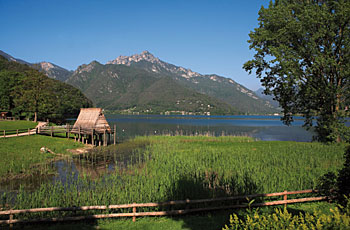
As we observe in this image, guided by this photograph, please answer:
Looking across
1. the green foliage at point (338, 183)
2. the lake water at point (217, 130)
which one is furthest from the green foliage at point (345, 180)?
the lake water at point (217, 130)

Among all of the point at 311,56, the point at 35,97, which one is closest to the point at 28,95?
the point at 35,97

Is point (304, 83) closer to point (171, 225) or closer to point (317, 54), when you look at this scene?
point (317, 54)

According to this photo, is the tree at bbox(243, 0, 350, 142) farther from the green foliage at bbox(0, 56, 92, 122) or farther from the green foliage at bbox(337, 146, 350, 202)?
the green foliage at bbox(0, 56, 92, 122)

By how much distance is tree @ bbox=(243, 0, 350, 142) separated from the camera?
23.2m

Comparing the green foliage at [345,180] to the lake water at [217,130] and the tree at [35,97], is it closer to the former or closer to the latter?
the lake water at [217,130]

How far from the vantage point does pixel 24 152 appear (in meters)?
23.8

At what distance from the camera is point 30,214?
10008mm

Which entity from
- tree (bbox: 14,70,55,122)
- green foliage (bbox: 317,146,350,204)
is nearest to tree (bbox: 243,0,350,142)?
green foliage (bbox: 317,146,350,204)

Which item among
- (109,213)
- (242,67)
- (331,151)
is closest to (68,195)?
(109,213)

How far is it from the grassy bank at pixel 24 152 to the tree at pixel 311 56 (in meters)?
23.9

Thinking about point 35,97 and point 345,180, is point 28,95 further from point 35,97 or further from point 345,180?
→ point 345,180

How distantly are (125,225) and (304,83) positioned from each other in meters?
25.4

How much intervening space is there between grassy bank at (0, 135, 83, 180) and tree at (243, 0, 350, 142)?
23.9 metres

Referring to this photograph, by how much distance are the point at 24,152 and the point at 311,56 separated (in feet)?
101
